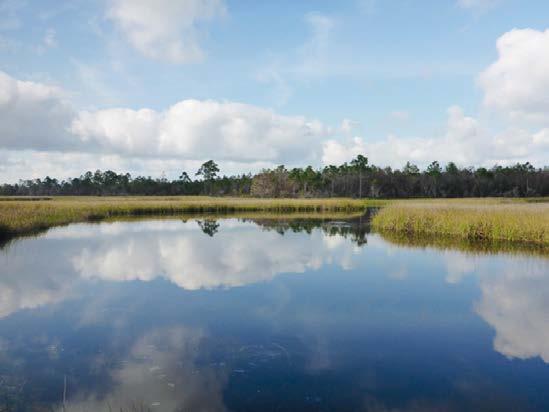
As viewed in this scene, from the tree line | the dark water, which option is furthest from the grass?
the tree line

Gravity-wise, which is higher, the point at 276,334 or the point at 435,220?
the point at 435,220

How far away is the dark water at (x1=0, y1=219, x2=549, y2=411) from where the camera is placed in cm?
539

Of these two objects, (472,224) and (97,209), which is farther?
(97,209)

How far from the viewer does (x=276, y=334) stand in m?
7.59

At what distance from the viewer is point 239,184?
91375 mm

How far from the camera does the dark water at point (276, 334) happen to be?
539 centimetres

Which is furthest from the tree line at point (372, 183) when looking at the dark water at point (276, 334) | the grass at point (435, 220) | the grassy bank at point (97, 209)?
the dark water at point (276, 334)

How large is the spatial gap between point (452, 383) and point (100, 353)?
17.2ft

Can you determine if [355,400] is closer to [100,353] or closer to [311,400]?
[311,400]

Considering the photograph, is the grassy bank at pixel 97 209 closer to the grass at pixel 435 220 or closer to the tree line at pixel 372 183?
the grass at pixel 435 220

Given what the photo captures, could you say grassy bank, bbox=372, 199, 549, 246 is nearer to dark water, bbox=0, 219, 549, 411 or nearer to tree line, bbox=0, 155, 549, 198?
dark water, bbox=0, 219, 549, 411

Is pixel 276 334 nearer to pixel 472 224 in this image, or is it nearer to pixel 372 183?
pixel 472 224

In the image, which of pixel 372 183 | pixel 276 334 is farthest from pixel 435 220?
pixel 372 183

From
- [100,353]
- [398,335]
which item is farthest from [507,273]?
[100,353]
